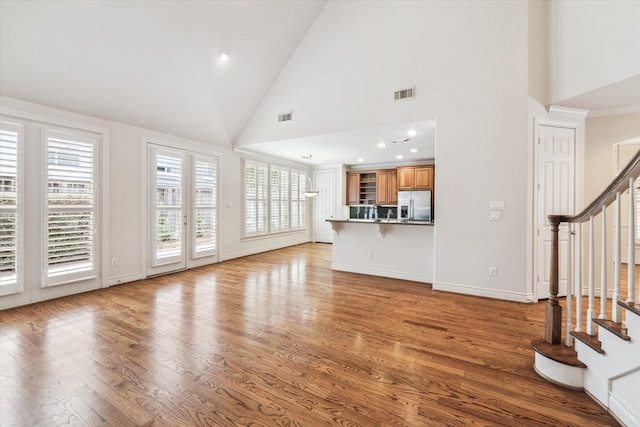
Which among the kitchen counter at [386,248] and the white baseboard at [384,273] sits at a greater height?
the kitchen counter at [386,248]

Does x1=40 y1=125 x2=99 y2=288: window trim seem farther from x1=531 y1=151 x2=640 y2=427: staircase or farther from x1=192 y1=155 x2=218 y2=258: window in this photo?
x1=531 y1=151 x2=640 y2=427: staircase

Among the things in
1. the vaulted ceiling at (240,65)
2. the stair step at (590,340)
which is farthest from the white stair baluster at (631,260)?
the vaulted ceiling at (240,65)

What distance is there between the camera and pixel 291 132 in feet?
18.6

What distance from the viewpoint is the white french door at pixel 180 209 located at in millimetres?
5191

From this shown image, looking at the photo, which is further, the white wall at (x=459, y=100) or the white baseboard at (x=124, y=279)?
the white baseboard at (x=124, y=279)

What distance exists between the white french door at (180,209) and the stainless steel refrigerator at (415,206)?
16.3ft

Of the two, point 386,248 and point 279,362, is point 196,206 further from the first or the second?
point 279,362

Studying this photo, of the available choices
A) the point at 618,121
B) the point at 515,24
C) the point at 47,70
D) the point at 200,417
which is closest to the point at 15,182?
the point at 47,70

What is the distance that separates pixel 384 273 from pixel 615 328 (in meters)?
3.52

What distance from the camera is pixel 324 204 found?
9555 mm

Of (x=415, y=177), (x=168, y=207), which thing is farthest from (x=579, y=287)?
(x=415, y=177)

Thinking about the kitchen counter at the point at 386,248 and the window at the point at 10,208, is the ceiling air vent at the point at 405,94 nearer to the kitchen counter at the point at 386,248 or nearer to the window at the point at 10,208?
the kitchen counter at the point at 386,248

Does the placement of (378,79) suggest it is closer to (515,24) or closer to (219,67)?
(515,24)

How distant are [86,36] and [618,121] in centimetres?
700
